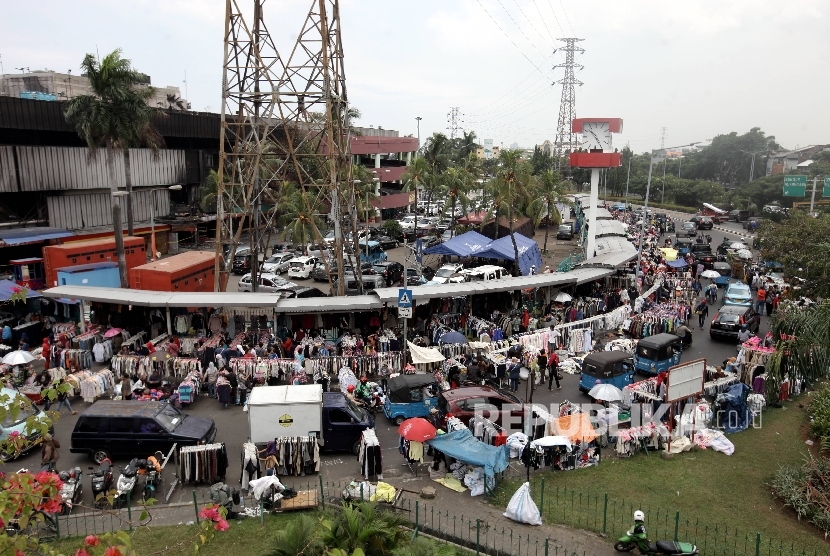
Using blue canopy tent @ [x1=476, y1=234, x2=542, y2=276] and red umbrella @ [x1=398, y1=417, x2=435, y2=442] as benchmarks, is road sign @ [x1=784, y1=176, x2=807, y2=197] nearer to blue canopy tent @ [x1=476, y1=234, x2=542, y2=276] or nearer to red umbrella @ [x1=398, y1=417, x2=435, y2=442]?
blue canopy tent @ [x1=476, y1=234, x2=542, y2=276]

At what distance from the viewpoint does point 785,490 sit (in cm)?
1345

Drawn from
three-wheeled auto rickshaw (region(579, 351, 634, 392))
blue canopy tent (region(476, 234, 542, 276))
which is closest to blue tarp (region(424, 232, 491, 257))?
blue canopy tent (region(476, 234, 542, 276))

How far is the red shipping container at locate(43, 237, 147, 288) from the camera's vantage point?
2953 centimetres

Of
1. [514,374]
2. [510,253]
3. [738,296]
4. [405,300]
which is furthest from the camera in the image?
[510,253]

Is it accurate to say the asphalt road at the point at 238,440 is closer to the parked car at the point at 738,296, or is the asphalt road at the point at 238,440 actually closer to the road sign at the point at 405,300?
the road sign at the point at 405,300

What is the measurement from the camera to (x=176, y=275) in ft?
85.6

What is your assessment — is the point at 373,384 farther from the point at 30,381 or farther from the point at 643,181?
the point at 643,181

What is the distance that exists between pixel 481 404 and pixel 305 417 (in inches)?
181

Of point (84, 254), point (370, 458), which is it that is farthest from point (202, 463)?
point (84, 254)

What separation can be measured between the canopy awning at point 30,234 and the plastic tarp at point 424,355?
26292 millimetres

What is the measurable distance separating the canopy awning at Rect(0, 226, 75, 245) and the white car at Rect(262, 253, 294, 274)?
11.9 metres

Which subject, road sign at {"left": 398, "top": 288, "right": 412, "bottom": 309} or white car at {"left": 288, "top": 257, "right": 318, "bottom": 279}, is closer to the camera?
road sign at {"left": 398, "top": 288, "right": 412, "bottom": 309}

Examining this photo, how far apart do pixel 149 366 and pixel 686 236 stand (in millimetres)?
49800

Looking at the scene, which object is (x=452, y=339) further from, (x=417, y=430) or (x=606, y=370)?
(x=417, y=430)
